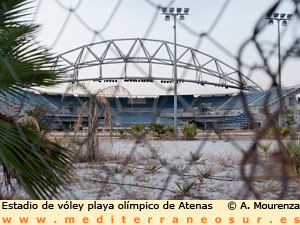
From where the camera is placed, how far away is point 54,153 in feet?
4.78

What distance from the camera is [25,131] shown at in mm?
1477

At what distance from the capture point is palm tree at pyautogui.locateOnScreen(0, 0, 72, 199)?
1.27m

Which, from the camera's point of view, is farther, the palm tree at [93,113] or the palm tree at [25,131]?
the palm tree at [93,113]

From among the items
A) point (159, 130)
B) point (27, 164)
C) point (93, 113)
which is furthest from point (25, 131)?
point (159, 130)

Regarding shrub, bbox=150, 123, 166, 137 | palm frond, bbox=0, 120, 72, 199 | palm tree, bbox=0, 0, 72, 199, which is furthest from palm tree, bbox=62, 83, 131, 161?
shrub, bbox=150, 123, 166, 137

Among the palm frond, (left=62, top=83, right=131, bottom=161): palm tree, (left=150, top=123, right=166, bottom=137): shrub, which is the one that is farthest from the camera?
(left=150, top=123, right=166, bottom=137): shrub

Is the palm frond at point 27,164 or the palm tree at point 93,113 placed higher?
the palm tree at point 93,113

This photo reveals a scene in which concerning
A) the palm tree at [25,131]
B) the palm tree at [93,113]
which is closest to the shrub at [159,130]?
the palm tree at [93,113]

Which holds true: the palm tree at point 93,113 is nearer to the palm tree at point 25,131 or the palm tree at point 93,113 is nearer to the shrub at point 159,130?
the palm tree at point 25,131

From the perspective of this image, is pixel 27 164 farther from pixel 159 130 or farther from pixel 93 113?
pixel 159 130

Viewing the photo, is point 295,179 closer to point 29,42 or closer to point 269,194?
point 269,194

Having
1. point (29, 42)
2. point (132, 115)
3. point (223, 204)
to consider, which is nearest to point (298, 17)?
point (223, 204)

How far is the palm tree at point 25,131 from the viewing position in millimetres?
1269

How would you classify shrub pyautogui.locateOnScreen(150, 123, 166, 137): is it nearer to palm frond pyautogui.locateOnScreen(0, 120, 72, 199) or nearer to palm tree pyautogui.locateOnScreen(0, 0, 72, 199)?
palm tree pyautogui.locateOnScreen(0, 0, 72, 199)
